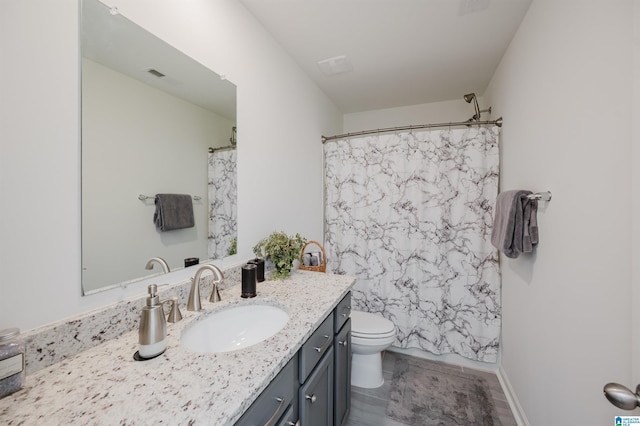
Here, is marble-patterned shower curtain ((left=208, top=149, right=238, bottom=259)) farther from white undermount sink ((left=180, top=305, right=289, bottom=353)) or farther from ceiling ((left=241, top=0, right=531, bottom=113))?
ceiling ((left=241, top=0, right=531, bottom=113))

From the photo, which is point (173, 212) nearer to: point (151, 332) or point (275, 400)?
point (151, 332)

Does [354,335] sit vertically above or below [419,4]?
below

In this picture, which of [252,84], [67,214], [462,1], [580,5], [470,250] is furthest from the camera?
[470,250]

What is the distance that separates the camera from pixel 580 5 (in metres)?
1.01

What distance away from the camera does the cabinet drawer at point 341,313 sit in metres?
1.29

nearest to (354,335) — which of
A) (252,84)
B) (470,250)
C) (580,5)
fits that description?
(470,250)

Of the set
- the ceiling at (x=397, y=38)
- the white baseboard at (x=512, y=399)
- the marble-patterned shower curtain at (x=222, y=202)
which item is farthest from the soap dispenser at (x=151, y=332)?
the white baseboard at (x=512, y=399)

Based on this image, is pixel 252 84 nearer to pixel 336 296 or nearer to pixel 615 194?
pixel 336 296

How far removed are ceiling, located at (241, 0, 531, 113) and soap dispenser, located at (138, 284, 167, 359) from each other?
1.67m

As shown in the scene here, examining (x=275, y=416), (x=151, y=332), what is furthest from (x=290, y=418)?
(x=151, y=332)

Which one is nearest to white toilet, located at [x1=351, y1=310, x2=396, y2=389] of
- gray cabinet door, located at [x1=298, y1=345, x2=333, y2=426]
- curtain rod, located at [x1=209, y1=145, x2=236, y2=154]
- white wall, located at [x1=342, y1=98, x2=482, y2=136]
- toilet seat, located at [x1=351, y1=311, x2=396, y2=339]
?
toilet seat, located at [x1=351, y1=311, x2=396, y2=339]

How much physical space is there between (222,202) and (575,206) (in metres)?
1.61

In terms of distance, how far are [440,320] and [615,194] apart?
1.63 metres

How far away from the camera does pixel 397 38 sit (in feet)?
5.78
